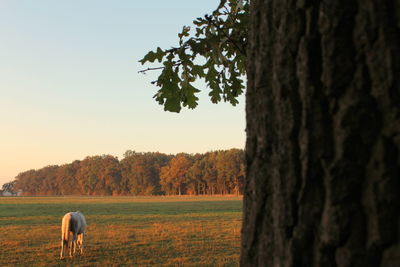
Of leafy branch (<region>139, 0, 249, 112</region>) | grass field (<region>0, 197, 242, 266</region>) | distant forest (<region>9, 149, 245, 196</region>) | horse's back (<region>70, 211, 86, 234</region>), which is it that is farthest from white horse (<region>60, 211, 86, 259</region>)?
distant forest (<region>9, 149, 245, 196</region>)

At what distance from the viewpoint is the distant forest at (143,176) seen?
105 m

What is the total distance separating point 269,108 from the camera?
1349 millimetres

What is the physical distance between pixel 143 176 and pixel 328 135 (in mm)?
130747

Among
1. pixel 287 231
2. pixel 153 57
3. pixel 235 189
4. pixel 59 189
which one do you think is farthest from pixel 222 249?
pixel 59 189

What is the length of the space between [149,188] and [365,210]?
127 meters

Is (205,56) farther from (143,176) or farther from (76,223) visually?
(143,176)

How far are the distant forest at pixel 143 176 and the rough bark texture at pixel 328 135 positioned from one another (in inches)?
3178

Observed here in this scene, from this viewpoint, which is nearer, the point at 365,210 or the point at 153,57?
the point at 365,210

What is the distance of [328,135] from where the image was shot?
1.17m

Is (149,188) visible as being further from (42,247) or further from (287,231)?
(287,231)

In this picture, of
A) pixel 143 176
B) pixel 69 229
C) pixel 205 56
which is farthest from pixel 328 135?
pixel 143 176

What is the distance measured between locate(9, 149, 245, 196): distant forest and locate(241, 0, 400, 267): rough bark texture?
80.7m

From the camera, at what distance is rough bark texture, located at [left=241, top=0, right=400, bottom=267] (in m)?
1.08

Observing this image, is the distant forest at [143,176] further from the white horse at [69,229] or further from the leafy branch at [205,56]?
the leafy branch at [205,56]
